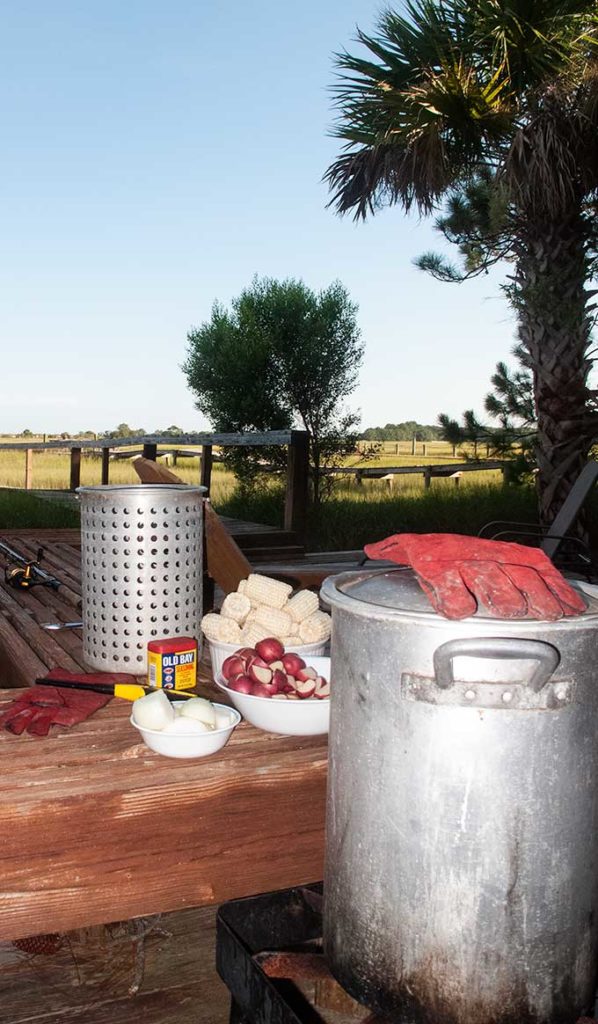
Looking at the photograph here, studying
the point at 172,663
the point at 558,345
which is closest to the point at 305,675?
the point at 172,663

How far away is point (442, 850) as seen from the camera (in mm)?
1057

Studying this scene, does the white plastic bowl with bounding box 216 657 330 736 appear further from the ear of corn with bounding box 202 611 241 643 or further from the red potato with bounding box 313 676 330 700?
the ear of corn with bounding box 202 611 241 643

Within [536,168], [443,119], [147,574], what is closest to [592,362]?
[536,168]

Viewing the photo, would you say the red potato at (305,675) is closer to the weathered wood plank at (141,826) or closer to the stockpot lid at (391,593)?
the weathered wood plank at (141,826)

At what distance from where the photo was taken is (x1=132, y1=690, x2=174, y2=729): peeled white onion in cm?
153

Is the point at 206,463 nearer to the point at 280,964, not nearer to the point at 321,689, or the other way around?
the point at 321,689

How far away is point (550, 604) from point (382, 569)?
1.34ft

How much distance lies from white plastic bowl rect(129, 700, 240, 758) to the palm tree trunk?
8469mm

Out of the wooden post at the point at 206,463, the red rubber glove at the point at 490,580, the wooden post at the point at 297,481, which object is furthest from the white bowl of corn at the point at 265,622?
the wooden post at the point at 206,463

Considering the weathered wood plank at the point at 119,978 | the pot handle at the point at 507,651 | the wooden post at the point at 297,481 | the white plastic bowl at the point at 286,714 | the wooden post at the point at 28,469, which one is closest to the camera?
the pot handle at the point at 507,651

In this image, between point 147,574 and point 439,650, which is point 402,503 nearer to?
point 147,574

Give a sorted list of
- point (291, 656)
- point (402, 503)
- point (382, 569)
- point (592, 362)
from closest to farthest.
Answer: point (382, 569) < point (291, 656) < point (592, 362) < point (402, 503)

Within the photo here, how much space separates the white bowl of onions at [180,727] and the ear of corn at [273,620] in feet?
1.12

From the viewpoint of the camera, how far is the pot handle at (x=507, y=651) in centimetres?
100
